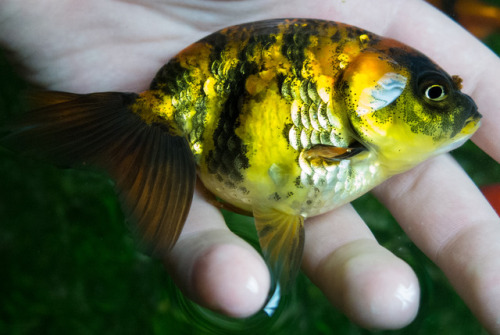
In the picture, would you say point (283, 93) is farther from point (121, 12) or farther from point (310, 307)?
point (310, 307)

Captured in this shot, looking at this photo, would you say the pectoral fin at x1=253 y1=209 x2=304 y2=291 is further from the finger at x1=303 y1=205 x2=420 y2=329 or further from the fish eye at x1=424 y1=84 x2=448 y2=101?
the fish eye at x1=424 y1=84 x2=448 y2=101

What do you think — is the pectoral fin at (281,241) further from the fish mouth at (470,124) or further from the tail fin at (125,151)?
the fish mouth at (470,124)

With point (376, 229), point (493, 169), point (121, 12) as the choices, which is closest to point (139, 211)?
point (121, 12)

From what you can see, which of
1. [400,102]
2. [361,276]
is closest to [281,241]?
[361,276]

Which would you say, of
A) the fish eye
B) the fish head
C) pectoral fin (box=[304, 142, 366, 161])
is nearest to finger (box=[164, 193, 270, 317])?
pectoral fin (box=[304, 142, 366, 161])

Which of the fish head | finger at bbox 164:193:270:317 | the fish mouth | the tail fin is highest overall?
the fish head
